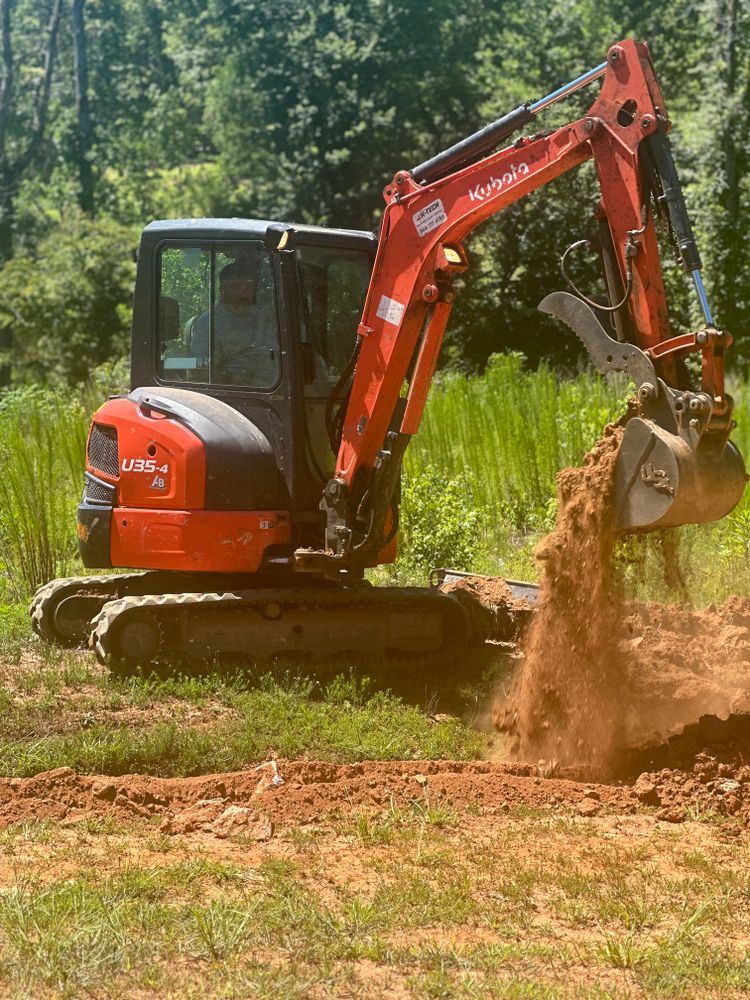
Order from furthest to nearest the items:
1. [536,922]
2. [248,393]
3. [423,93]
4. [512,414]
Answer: [423,93]
[512,414]
[248,393]
[536,922]

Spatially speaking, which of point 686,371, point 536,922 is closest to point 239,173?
point 686,371

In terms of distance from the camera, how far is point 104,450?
858cm

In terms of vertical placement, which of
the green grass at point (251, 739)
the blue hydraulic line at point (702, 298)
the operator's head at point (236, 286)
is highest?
the operator's head at point (236, 286)

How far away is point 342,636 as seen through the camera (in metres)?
8.46

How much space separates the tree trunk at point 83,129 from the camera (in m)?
40.1

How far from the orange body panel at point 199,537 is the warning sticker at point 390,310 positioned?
1363mm

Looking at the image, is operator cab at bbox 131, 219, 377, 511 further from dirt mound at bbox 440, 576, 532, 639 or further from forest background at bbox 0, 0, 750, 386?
forest background at bbox 0, 0, 750, 386

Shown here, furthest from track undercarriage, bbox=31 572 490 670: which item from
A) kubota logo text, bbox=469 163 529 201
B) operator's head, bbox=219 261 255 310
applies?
kubota logo text, bbox=469 163 529 201

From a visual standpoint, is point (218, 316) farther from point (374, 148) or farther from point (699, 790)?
point (374, 148)

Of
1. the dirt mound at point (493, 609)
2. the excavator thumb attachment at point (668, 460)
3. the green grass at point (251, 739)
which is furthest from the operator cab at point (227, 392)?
the excavator thumb attachment at point (668, 460)

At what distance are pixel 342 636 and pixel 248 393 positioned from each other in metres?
1.59

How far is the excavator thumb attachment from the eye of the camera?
644 centimetres

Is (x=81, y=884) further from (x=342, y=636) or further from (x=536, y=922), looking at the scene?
(x=342, y=636)

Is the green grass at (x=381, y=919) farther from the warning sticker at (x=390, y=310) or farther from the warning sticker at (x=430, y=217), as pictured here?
the warning sticker at (x=430, y=217)
